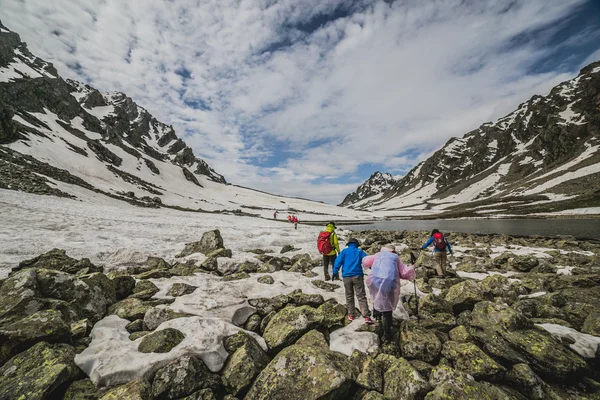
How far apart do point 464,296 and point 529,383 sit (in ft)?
10.8

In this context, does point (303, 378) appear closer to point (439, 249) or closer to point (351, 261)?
point (351, 261)

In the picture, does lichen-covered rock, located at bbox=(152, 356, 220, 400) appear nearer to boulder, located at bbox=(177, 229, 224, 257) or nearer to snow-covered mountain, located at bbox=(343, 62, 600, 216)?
boulder, located at bbox=(177, 229, 224, 257)

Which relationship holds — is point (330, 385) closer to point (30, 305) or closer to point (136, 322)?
point (136, 322)

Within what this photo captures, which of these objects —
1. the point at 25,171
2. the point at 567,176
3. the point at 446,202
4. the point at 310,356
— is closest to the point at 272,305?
the point at 310,356

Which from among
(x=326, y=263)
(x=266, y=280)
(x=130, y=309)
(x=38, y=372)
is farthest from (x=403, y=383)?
(x=130, y=309)

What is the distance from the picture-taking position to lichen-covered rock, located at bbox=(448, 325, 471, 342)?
Answer: 6988 millimetres

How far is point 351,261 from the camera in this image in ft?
29.2

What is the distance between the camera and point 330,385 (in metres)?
5.36

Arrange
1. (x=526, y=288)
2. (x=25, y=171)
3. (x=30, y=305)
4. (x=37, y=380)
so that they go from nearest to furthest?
(x=37, y=380) → (x=30, y=305) → (x=526, y=288) → (x=25, y=171)

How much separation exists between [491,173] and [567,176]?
276ft

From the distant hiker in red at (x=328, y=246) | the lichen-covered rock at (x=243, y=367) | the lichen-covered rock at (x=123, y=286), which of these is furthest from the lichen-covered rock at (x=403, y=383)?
the lichen-covered rock at (x=123, y=286)

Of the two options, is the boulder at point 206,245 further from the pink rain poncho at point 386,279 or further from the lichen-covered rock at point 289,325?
the pink rain poncho at point 386,279

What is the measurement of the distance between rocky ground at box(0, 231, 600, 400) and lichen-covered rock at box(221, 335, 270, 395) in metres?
0.03

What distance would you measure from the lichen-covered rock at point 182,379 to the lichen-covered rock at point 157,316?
6.93 feet
